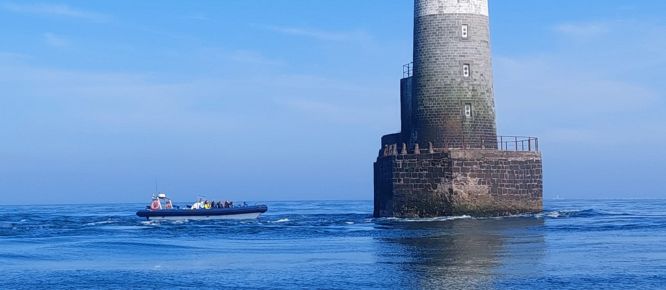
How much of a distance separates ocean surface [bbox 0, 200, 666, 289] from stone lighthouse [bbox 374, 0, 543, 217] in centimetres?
103

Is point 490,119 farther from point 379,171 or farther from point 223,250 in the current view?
point 223,250

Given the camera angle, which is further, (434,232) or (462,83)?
(462,83)

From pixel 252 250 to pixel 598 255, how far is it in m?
9.05

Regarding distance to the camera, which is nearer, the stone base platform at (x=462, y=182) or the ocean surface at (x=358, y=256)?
the ocean surface at (x=358, y=256)

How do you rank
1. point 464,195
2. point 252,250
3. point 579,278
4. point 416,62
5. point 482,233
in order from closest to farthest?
point 579,278
point 252,250
point 482,233
point 464,195
point 416,62

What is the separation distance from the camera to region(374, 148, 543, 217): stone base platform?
40844mm

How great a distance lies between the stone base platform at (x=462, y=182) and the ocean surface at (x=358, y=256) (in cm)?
72

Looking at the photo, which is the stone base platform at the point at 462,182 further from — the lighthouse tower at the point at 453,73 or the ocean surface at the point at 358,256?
the lighthouse tower at the point at 453,73

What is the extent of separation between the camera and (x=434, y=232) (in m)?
34.4

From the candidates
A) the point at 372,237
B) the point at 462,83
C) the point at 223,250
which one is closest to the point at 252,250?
the point at 223,250

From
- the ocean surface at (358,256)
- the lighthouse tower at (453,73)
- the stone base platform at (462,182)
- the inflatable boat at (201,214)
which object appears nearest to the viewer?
the ocean surface at (358,256)

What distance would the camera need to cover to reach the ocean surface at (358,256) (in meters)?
22.7

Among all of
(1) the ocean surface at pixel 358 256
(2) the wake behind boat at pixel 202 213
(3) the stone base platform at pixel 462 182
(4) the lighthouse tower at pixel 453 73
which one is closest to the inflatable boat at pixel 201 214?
(2) the wake behind boat at pixel 202 213

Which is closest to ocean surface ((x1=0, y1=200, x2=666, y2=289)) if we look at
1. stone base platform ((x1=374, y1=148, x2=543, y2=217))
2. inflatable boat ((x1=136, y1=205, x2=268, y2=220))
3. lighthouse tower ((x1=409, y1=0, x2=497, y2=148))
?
stone base platform ((x1=374, y1=148, x2=543, y2=217))
